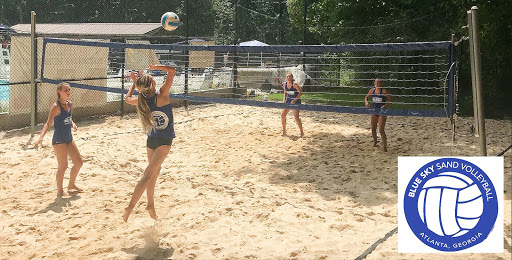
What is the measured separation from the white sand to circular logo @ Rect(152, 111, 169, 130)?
112 cm

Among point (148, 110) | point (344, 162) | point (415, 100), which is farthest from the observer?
point (415, 100)

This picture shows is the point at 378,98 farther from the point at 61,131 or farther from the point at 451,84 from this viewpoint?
the point at 61,131

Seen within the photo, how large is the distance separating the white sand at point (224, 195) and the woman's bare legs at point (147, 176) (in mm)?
320

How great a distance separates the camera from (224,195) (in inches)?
279

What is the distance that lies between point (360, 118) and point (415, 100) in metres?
3.64

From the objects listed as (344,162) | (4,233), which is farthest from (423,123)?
(4,233)

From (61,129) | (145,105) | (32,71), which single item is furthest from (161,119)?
(32,71)

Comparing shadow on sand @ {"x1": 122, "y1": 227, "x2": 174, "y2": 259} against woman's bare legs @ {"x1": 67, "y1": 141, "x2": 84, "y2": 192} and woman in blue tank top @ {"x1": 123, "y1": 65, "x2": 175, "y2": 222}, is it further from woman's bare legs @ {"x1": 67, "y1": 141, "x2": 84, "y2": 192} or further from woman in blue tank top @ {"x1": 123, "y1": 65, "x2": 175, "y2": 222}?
woman's bare legs @ {"x1": 67, "y1": 141, "x2": 84, "y2": 192}

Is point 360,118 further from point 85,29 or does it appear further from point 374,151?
point 85,29

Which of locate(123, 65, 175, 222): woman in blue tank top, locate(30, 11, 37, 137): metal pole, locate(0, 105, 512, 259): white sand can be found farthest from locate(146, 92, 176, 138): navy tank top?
locate(30, 11, 37, 137): metal pole

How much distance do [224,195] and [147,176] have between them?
5.63ft

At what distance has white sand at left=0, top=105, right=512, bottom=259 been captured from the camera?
17.4 ft

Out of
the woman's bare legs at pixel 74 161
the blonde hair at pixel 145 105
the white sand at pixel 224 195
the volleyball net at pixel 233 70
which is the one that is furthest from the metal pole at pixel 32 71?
the blonde hair at pixel 145 105

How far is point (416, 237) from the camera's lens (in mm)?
4902
